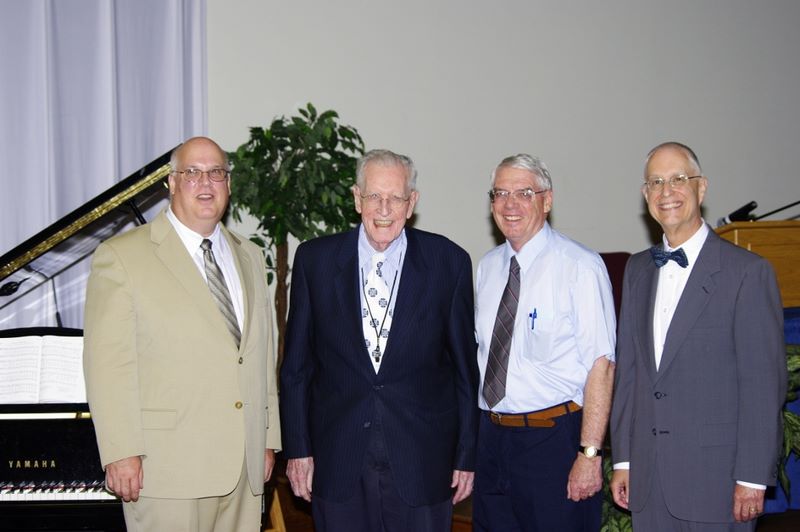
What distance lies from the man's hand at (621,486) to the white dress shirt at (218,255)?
1375 millimetres

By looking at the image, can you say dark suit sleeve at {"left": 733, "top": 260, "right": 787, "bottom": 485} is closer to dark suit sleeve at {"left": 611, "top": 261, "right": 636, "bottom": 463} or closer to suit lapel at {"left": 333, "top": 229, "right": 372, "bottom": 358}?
dark suit sleeve at {"left": 611, "top": 261, "right": 636, "bottom": 463}

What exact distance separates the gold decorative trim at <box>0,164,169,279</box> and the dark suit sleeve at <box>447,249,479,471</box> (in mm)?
1200

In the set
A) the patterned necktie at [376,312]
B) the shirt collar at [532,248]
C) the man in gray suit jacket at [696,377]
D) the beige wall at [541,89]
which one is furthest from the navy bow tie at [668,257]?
the beige wall at [541,89]

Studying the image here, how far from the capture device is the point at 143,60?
525 centimetres

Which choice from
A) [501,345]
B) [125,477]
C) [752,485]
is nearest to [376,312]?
[501,345]

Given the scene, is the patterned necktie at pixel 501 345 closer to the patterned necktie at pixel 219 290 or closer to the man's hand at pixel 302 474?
the man's hand at pixel 302 474

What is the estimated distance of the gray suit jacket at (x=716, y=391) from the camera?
2.46 meters

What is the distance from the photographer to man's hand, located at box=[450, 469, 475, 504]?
2.90m

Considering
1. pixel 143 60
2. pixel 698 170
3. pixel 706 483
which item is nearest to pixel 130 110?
pixel 143 60

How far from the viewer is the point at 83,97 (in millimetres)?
5098

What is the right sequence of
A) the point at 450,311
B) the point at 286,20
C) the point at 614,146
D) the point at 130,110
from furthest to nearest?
the point at 614,146
the point at 286,20
the point at 130,110
the point at 450,311

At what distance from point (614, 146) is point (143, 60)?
359 centimetres

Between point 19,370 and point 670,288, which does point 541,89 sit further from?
point 19,370

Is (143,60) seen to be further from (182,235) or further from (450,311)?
(450,311)
